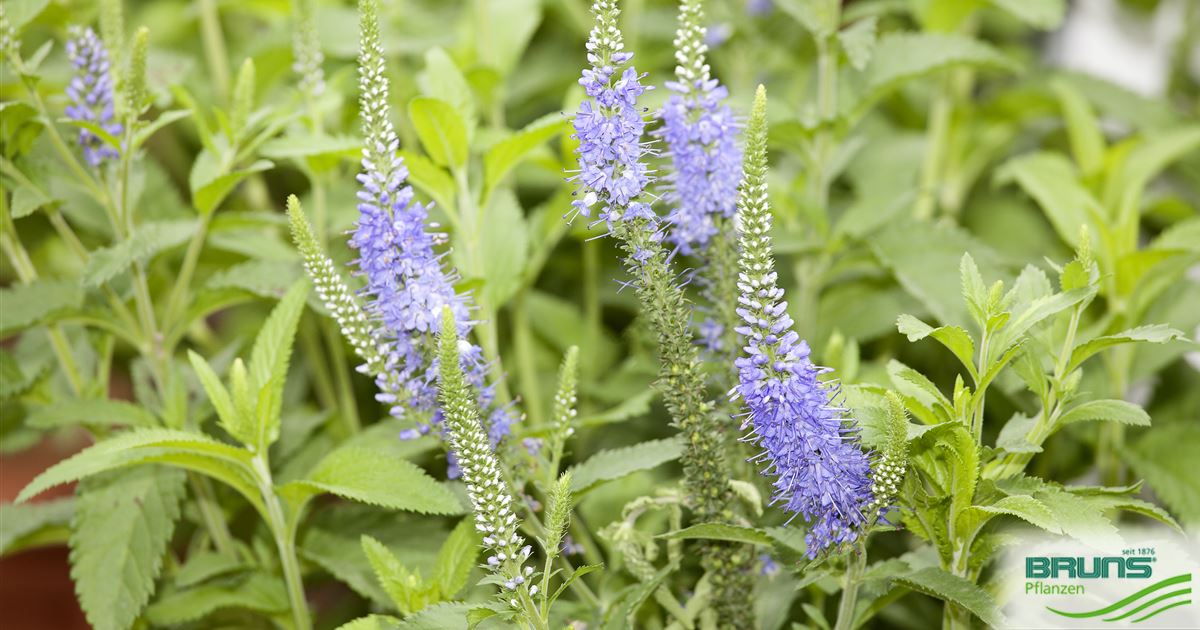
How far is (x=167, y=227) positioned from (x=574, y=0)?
2.30 ft

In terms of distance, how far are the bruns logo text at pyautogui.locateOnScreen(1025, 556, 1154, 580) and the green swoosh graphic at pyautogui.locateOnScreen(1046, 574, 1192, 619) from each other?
10 millimetres

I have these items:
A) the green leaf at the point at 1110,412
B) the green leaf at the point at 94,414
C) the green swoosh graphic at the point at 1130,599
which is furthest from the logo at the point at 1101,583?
the green leaf at the point at 94,414

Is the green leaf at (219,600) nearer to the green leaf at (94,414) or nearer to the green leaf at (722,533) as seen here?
the green leaf at (94,414)

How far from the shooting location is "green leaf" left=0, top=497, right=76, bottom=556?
1.01 metres

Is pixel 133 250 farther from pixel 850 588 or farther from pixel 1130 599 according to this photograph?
pixel 1130 599

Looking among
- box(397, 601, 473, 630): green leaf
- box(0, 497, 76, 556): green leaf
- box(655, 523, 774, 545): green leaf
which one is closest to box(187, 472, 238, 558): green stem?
box(0, 497, 76, 556): green leaf

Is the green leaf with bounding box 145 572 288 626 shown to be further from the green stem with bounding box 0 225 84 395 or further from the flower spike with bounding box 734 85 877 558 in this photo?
the flower spike with bounding box 734 85 877 558

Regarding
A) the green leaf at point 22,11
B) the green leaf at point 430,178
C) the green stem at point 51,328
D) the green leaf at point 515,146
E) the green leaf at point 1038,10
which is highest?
the green leaf at point 1038,10

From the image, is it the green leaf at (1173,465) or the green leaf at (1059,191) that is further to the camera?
the green leaf at (1059,191)

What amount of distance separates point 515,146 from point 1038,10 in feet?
A: 2.15

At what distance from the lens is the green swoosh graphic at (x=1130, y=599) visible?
80cm

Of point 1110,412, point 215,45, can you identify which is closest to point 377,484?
point 1110,412

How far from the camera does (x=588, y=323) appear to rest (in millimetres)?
1310

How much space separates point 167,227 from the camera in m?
1.02
